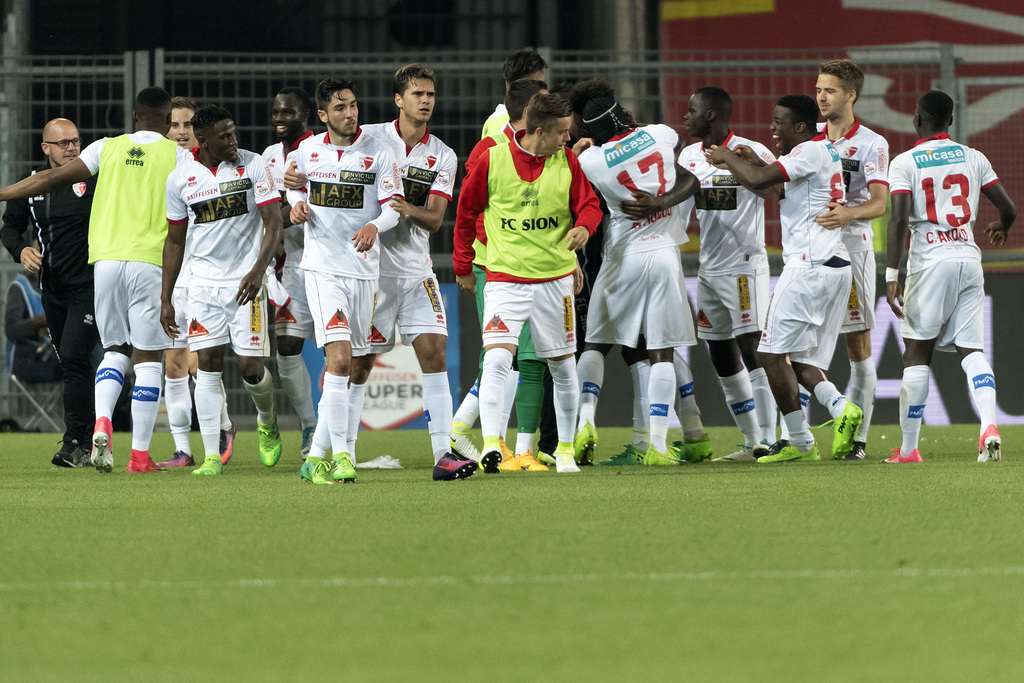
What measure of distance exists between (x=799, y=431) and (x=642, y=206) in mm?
1519

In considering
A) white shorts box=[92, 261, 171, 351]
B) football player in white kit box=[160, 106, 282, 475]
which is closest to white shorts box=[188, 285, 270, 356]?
football player in white kit box=[160, 106, 282, 475]

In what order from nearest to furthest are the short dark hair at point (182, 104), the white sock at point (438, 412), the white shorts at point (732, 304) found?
the white sock at point (438, 412)
the white shorts at point (732, 304)
the short dark hair at point (182, 104)

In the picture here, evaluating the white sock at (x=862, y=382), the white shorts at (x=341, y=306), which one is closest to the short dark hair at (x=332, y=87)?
the white shorts at (x=341, y=306)

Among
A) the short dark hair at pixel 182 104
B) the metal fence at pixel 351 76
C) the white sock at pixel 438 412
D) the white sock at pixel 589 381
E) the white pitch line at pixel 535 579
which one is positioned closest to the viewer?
the white pitch line at pixel 535 579

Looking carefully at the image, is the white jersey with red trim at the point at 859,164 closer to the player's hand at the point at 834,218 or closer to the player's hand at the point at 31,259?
the player's hand at the point at 834,218

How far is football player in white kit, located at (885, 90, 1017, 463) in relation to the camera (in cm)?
657

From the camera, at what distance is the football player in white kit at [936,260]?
6.57 metres

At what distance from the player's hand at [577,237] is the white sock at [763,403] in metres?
2.01

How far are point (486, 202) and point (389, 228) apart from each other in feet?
1.53

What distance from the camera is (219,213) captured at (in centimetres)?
642

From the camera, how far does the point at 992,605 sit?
9.04 feet

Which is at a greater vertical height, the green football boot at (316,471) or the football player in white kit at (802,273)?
the football player in white kit at (802,273)

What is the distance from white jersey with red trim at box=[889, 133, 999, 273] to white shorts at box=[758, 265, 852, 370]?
1.38 ft

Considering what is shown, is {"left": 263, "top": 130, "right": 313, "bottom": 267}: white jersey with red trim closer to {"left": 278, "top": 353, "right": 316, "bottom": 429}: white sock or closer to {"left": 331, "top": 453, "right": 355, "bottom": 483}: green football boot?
{"left": 278, "top": 353, "right": 316, "bottom": 429}: white sock
